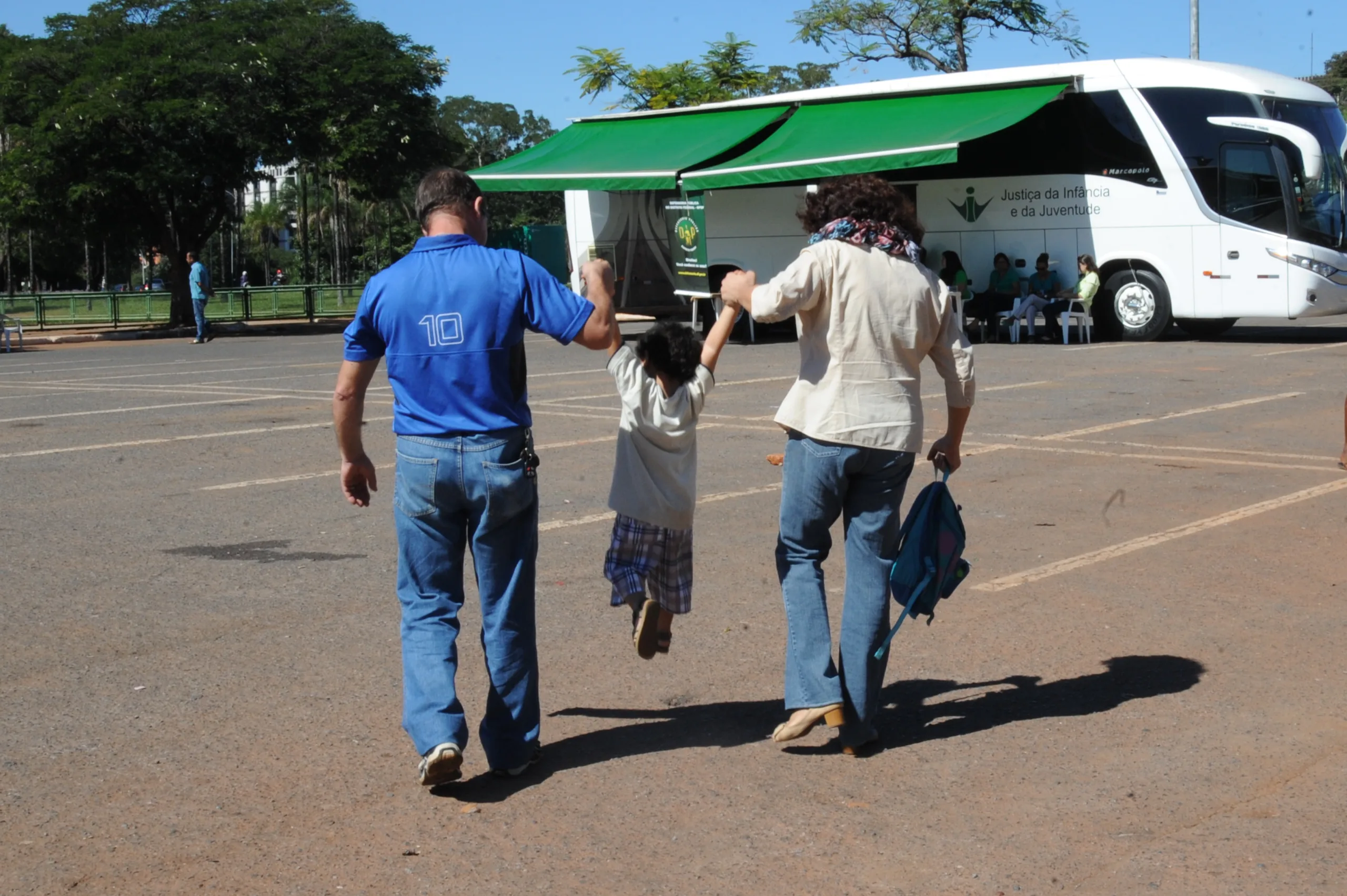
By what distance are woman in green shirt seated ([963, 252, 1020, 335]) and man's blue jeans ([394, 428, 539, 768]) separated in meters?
19.2

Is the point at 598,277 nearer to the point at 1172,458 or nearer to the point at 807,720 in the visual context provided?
the point at 807,720

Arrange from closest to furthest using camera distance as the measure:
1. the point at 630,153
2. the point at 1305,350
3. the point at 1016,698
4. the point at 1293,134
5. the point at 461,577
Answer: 1. the point at 461,577
2. the point at 1016,698
3. the point at 1305,350
4. the point at 1293,134
5. the point at 630,153

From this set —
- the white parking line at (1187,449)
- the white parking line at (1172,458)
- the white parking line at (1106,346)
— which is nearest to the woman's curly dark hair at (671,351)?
the white parking line at (1172,458)

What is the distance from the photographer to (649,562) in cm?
511

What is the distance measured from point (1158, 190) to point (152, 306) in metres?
24.9

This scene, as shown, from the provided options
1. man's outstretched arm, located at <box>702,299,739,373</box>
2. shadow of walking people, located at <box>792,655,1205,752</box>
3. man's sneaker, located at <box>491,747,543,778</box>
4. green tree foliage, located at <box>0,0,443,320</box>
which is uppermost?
green tree foliage, located at <box>0,0,443,320</box>

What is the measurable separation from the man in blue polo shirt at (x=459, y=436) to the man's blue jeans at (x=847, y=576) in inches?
31.2

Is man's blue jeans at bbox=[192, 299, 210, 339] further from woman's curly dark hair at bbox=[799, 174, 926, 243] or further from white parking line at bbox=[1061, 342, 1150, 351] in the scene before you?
woman's curly dark hair at bbox=[799, 174, 926, 243]

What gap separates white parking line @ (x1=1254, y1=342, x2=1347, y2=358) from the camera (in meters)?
19.1

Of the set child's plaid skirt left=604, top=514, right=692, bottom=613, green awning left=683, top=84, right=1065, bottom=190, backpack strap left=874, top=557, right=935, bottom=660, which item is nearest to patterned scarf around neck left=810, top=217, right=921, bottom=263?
backpack strap left=874, top=557, right=935, bottom=660

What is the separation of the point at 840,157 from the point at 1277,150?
604 centimetres

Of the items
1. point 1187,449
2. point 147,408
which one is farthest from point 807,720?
point 147,408

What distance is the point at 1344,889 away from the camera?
3506 mm

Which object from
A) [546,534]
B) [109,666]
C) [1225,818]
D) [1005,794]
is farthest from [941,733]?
[546,534]
